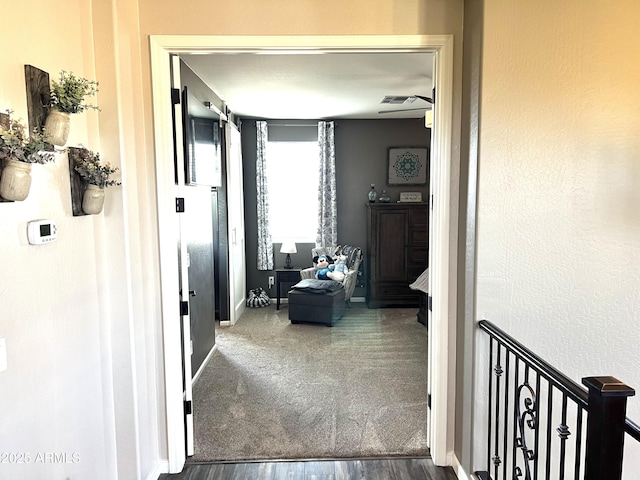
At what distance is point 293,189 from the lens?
624 centimetres

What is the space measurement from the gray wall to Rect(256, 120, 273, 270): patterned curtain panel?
134mm

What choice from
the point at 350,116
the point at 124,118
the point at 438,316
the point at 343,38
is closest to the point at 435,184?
the point at 438,316

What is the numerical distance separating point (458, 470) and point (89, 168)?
240cm

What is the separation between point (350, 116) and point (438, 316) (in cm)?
423

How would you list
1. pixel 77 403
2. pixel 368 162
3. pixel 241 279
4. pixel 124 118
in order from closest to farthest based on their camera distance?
pixel 77 403, pixel 124 118, pixel 241 279, pixel 368 162

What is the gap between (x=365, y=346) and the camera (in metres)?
4.43

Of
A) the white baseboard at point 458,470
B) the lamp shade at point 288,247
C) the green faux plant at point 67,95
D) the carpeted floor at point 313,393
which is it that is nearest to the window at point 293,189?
the lamp shade at point 288,247

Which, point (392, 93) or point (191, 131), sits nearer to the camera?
point (191, 131)

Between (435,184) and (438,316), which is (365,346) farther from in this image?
(435,184)

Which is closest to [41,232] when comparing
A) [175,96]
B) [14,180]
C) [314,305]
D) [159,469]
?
[14,180]

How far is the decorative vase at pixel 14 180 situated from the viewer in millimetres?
1283

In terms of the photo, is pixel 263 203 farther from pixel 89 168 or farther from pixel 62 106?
pixel 62 106

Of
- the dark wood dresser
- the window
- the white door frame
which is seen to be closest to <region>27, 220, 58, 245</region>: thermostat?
the white door frame

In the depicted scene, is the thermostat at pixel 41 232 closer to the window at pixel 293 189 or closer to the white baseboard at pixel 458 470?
the white baseboard at pixel 458 470
